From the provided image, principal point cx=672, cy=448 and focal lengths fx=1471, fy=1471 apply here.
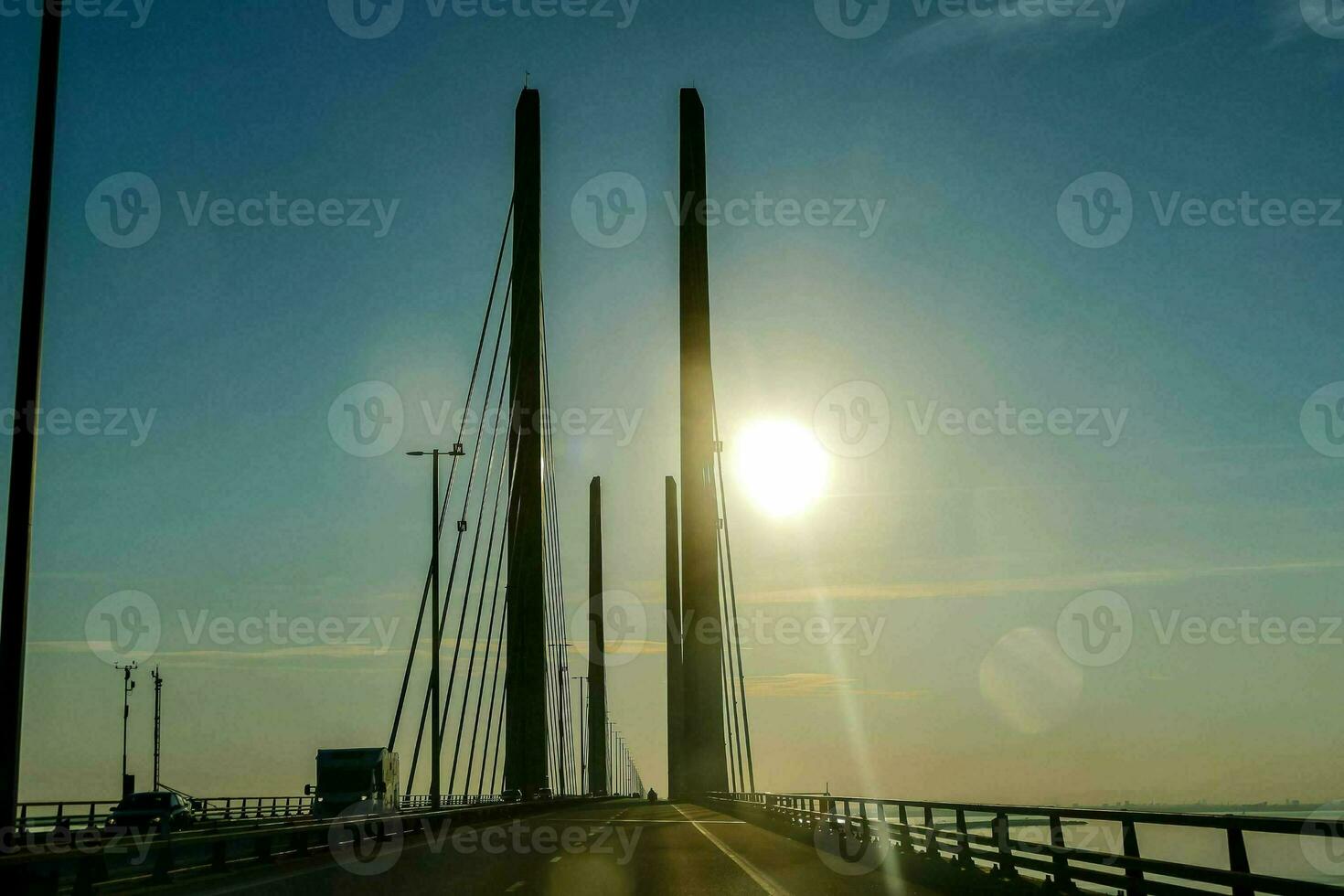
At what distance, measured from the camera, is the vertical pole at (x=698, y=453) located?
55.1m

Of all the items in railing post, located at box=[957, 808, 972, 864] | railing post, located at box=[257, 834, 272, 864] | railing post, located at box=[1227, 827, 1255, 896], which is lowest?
railing post, located at box=[257, 834, 272, 864]

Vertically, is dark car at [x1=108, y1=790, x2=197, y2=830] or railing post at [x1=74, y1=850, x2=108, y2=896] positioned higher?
railing post at [x1=74, y1=850, x2=108, y2=896]

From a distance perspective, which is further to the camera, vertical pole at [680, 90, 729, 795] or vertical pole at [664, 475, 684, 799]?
vertical pole at [664, 475, 684, 799]

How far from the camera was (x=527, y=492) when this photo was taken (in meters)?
51.6

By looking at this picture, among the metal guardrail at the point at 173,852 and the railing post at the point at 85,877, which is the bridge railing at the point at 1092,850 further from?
the railing post at the point at 85,877

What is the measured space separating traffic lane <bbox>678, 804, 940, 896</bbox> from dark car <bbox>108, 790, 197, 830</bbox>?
17457 millimetres

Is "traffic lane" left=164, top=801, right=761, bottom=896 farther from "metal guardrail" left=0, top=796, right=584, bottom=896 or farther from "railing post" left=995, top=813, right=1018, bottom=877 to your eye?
"railing post" left=995, top=813, right=1018, bottom=877

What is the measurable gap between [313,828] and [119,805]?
20.1m

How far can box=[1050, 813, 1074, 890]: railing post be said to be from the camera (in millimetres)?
15094

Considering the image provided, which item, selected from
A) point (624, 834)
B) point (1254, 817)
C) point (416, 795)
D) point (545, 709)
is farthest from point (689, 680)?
point (1254, 817)

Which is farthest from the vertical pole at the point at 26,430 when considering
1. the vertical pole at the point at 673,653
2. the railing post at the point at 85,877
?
the vertical pole at the point at 673,653

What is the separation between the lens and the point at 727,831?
37031mm

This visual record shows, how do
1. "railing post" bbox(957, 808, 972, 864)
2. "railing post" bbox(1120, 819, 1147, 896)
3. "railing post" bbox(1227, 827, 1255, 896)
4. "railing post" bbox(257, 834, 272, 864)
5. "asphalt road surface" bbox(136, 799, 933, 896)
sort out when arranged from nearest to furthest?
"railing post" bbox(1227, 827, 1255, 896)
"railing post" bbox(1120, 819, 1147, 896)
"asphalt road surface" bbox(136, 799, 933, 896)
"railing post" bbox(957, 808, 972, 864)
"railing post" bbox(257, 834, 272, 864)

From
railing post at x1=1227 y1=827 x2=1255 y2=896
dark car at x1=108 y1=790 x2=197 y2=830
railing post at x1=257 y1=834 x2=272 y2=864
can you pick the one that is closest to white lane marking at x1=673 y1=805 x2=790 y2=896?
railing post at x1=1227 y1=827 x2=1255 y2=896
